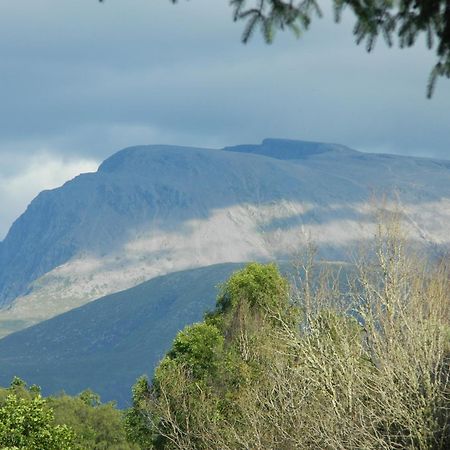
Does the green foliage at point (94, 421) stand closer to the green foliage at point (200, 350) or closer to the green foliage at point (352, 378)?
the green foliage at point (200, 350)

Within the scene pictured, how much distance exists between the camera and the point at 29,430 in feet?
118

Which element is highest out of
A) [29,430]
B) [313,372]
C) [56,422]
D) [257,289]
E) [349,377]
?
[349,377]

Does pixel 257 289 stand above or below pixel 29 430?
above

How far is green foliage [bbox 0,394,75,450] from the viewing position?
1390 inches

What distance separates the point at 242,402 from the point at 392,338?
394 inches

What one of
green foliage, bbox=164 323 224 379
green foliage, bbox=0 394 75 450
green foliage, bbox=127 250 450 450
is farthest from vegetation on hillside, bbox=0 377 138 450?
green foliage, bbox=164 323 224 379

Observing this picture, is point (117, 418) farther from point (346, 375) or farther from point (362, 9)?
point (362, 9)

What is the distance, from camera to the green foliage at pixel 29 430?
35.3m

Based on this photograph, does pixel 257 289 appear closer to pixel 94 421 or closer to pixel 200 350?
pixel 200 350

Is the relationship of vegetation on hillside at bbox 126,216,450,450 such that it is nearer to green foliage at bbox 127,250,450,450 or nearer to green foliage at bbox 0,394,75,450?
green foliage at bbox 127,250,450,450

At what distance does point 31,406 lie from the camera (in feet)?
119

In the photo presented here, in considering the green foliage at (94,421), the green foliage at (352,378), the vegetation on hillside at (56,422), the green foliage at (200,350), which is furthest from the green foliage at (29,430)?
the green foliage at (94,421)

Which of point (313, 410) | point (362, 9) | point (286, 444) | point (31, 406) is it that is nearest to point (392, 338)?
point (313, 410)

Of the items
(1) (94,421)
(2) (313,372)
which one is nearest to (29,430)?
(2) (313,372)
